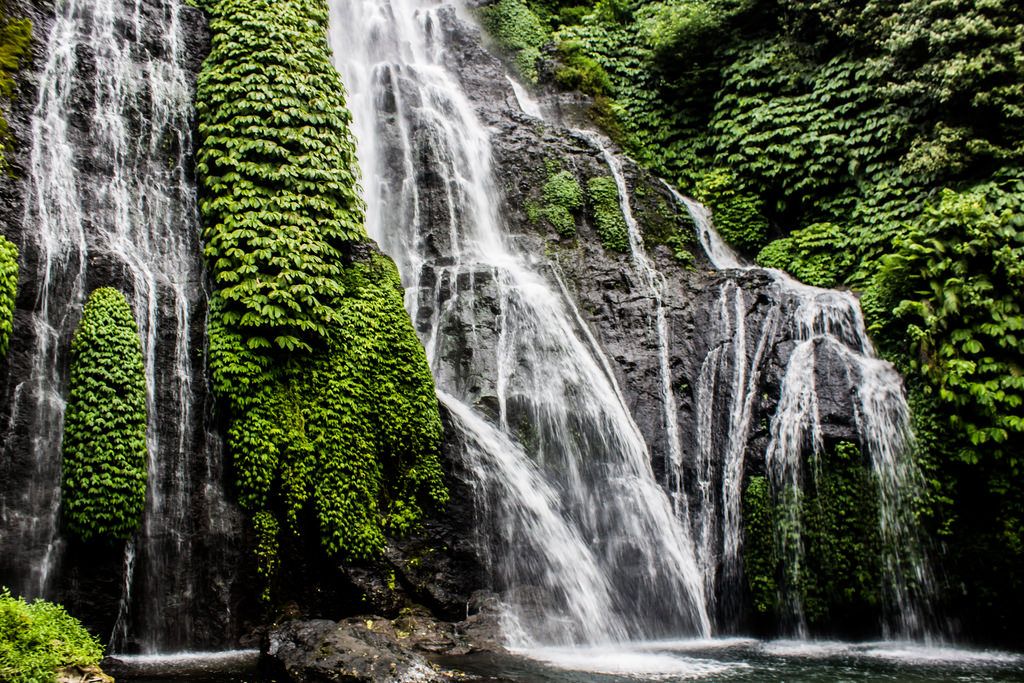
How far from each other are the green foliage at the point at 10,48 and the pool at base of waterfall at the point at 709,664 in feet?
23.5

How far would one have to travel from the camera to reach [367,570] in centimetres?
868

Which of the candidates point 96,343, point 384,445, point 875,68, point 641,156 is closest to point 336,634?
point 384,445

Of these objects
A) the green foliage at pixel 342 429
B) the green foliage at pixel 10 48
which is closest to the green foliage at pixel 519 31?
the green foliage at pixel 342 429

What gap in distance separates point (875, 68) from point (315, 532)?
45.8 ft

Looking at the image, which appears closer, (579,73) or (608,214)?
(608,214)

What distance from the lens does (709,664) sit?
26.3 feet

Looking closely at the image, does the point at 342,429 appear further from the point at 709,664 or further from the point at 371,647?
the point at 709,664

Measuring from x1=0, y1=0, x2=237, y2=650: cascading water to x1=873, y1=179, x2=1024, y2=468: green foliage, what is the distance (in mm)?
9743

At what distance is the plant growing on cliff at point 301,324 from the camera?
870cm

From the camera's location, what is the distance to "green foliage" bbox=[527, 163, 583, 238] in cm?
1388

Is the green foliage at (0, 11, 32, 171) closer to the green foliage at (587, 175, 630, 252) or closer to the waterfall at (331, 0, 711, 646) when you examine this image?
the waterfall at (331, 0, 711, 646)

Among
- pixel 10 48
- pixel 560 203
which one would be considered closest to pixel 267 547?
pixel 10 48

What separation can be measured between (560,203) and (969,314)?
7.15 meters

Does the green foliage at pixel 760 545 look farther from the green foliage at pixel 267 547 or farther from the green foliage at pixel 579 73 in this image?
the green foliage at pixel 579 73
